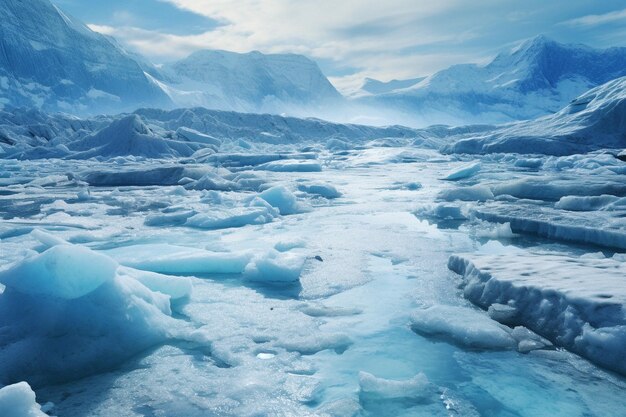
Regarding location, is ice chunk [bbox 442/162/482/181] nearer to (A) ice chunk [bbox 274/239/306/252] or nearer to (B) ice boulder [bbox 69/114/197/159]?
(A) ice chunk [bbox 274/239/306/252]

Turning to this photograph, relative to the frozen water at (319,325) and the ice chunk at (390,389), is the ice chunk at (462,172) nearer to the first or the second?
the frozen water at (319,325)

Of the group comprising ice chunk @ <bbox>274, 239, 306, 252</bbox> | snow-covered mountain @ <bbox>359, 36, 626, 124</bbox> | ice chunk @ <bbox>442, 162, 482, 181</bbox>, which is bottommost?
ice chunk @ <bbox>442, 162, 482, 181</bbox>

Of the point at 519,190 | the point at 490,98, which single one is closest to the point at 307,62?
the point at 490,98

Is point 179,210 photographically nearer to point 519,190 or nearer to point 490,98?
point 519,190

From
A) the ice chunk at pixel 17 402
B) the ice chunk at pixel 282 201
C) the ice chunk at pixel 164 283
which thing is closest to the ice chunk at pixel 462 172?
the ice chunk at pixel 282 201

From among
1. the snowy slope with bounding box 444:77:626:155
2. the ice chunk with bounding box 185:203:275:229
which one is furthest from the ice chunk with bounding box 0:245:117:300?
the snowy slope with bounding box 444:77:626:155

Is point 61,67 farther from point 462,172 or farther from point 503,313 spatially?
point 503,313

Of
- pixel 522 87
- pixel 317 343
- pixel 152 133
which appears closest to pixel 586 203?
pixel 317 343
